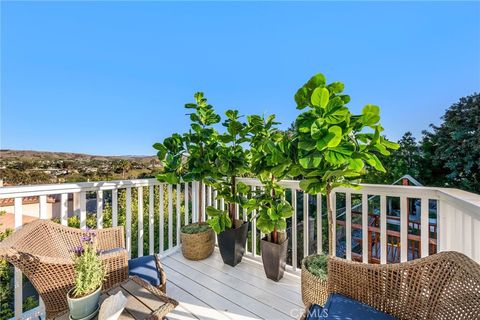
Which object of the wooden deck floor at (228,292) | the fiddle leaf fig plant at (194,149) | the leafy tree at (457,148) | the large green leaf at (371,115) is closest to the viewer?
the large green leaf at (371,115)

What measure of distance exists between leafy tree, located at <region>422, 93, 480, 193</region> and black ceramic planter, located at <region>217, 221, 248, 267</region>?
31.9 ft

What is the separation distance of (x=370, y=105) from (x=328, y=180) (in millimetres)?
641

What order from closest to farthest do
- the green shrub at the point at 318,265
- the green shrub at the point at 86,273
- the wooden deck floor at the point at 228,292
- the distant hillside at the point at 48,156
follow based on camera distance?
the green shrub at the point at 86,273
the green shrub at the point at 318,265
the wooden deck floor at the point at 228,292
the distant hillside at the point at 48,156

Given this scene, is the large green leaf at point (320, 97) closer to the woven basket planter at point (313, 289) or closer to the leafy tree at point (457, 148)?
the woven basket planter at point (313, 289)

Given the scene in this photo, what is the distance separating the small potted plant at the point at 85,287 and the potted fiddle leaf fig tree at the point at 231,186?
156 cm

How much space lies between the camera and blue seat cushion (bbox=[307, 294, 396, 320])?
1.06 metres

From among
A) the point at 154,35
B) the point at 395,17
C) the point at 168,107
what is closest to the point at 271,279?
the point at 154,35

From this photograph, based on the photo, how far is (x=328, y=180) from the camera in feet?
5.59

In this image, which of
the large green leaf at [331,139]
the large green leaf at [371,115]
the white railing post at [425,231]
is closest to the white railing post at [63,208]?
the large green leaf at [331,139]

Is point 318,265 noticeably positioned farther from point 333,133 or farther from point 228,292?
point 333,133

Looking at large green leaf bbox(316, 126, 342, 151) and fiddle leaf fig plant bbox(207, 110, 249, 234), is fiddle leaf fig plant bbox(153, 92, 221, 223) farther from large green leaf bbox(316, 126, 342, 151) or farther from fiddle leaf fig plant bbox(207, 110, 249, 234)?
large green leaf bbox(316, 126, 342, 151)

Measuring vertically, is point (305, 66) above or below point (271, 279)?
above

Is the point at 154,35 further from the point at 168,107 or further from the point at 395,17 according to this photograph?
the point at 395,17

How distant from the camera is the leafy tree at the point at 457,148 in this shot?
7.67 m
